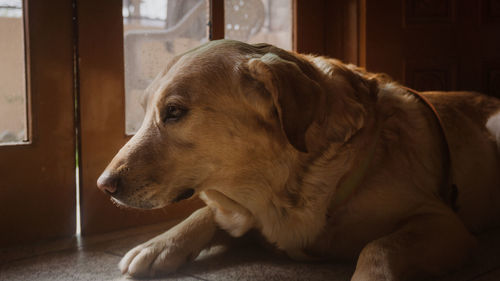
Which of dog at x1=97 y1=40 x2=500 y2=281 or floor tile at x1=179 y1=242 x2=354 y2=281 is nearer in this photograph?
dog at x1=97 y1=40 x2=500 y2=281

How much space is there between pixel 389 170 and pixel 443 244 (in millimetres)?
302

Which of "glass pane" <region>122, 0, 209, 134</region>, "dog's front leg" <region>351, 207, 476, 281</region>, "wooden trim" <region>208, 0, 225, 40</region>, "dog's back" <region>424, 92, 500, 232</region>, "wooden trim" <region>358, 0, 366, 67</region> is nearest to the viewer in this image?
"dog's front leg" <region>351, 207, 476, 281</region>

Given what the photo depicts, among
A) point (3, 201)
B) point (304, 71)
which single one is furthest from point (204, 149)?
point (3, 201)

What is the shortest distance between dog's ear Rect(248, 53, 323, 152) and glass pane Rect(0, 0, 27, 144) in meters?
1.14

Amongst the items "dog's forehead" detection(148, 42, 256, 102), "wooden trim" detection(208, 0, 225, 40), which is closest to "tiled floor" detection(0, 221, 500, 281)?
"dog's forehead" detection(148, 42, 256, 102)

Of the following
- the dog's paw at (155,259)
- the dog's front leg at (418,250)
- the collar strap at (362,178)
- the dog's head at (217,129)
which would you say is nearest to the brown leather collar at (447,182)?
the collar strap at (362,178)

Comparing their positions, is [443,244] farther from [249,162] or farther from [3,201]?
[3,201]

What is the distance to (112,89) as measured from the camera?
7.52 ft

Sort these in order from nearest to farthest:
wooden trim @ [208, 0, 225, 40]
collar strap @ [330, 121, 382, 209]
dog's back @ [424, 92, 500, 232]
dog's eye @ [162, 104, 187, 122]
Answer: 1. dog's eye @ [162, 104, 187, 122]
2. collar strap @ [330, 121, 382, 209]
3. dog's back @ [424, 92, 500, 232]
4. wooden trim @ [208, 0, 225, 40]

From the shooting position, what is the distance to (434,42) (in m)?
2.98

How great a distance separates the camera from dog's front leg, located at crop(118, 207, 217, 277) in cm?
169

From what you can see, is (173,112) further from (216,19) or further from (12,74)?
(216,19)

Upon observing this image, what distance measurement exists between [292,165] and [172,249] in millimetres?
521

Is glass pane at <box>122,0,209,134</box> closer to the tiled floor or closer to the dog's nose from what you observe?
the tiled floor
